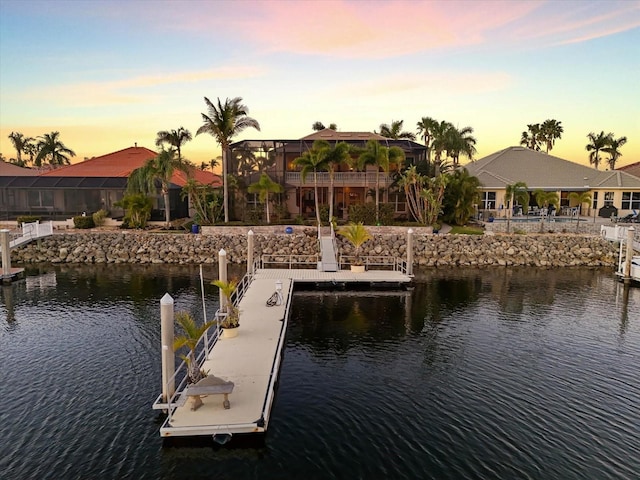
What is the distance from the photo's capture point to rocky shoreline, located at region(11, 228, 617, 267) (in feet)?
110

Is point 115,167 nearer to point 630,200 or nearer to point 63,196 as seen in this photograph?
point 63,196

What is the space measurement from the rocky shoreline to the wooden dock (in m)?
12.3

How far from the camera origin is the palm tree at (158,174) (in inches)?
1486

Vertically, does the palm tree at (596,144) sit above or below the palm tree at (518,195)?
above

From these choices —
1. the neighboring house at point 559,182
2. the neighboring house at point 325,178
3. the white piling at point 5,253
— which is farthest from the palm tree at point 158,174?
the neighboring house at point 559,182

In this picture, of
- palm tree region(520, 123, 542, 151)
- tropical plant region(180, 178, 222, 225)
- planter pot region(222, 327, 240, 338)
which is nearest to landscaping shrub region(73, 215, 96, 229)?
tropical plant region(180, 178, 222, 225)

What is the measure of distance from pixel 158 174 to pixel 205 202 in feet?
14.8

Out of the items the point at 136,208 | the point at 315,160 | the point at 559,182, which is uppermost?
the point at 315,160

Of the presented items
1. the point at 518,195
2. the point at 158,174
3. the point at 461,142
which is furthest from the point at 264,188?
the point at 518,195

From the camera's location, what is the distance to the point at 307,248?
34094mm

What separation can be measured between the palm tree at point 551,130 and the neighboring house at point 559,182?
1761cm

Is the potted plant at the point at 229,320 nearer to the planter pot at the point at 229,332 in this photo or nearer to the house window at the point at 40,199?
the planter pot at the point at 229,332

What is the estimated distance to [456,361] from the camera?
15.2 metres

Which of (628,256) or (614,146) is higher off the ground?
(614,146)
